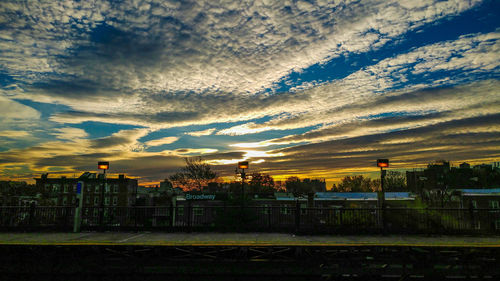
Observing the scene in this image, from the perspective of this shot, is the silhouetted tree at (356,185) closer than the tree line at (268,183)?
No

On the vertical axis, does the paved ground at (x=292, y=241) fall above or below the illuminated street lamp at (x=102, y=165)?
below

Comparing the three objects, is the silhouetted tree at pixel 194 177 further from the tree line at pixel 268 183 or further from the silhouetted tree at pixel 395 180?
the silhouetted tree at pixel 395 180

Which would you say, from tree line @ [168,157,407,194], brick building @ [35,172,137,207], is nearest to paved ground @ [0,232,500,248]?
tree line @ [168,157,407,194]

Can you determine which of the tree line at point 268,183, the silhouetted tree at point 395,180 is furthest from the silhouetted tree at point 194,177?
the silhouetted tree at point 395,180

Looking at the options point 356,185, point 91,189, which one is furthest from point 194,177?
point 356,185

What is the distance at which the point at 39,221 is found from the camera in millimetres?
17234

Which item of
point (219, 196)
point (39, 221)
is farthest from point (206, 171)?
point (39, 221)
